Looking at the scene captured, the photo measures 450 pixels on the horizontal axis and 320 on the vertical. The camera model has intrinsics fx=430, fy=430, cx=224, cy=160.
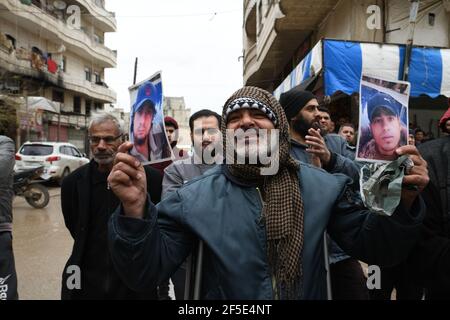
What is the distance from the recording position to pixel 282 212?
5.03 feet

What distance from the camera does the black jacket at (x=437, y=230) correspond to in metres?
1.75

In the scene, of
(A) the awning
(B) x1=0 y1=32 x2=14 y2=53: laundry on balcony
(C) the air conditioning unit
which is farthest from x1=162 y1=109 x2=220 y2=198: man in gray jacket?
(B) x1=0 y1=32 x2=14 y2=53: laundry on balcony

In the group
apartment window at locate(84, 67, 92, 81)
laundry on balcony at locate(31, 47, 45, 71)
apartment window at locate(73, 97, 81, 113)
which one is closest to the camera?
laundry on balcony at locate(31, 47, 45, 71)

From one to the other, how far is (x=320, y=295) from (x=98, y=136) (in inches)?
61.5

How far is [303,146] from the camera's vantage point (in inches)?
109

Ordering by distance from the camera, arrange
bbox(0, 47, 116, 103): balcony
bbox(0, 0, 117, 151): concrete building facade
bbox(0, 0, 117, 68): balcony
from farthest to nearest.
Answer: bbox(0, 0, 117, 68): balcony < bbox(0, 0, 117, 151): concrete building facade < bbox(0, 47, 116, 103): balcony

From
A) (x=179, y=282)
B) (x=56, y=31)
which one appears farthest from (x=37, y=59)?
(x=179, y=282)

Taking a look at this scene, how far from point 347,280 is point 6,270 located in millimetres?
2115

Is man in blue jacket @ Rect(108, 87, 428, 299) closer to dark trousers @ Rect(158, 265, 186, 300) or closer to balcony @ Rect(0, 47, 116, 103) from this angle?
dark trousers @ Rect(158, 265, 186, 300)

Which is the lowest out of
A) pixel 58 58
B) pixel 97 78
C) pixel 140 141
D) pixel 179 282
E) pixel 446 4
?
pixel 179 282

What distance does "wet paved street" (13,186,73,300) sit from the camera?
4.46m

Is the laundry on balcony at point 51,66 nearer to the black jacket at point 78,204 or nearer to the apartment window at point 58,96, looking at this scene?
the apartment window at point 58,96

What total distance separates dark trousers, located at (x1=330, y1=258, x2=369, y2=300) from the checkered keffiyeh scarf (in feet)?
3.98

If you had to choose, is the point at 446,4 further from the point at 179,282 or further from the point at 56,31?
→ the point at 56,31
